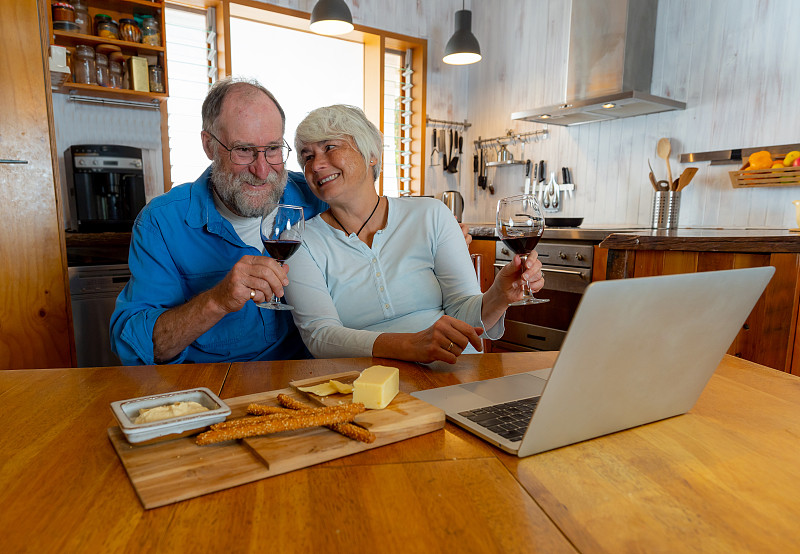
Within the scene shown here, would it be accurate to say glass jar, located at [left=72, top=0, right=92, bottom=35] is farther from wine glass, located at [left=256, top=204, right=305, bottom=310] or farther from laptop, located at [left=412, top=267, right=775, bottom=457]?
laptop, located at [left=412, top=267, right=775, bottom=457]

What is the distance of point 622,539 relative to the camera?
0.46m

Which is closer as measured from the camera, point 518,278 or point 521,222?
point 521,222

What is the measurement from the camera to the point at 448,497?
525mm

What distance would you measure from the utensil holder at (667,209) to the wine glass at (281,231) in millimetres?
2646

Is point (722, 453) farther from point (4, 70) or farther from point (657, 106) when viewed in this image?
point (657, 106)

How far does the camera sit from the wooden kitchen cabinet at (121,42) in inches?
118

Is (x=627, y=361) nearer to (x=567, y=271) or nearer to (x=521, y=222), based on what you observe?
(x=521, y=222)

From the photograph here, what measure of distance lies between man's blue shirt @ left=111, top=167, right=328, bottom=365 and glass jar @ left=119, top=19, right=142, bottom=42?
2141 mm

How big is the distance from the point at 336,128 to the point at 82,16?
2.50 m

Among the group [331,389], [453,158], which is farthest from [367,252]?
[453,158]

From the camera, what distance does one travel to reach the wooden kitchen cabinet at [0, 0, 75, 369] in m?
2.13

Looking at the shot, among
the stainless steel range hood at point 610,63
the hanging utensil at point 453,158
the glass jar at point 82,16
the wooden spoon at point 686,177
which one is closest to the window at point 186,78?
→ the glass jar at point 82,16

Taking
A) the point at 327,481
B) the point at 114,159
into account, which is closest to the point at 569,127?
the point at 114,159

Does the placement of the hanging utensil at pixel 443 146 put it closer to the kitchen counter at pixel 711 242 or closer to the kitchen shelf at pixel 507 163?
the kitchen shelf at pixel 507 163
